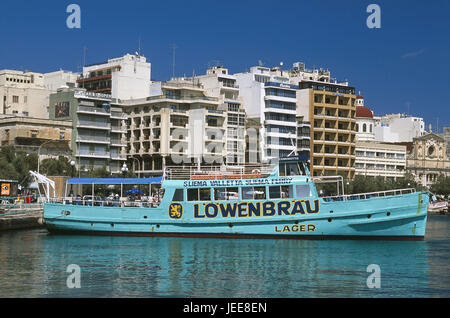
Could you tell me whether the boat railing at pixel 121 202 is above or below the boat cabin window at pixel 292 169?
below

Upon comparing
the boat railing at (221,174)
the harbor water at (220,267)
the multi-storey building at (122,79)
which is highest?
the multi-storey building at (122,79)

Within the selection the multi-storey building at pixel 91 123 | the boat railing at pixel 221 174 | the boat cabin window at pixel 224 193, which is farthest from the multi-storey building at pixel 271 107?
the boat cabin window at pixel 224 193

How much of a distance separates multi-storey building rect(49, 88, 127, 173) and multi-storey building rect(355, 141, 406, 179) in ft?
148

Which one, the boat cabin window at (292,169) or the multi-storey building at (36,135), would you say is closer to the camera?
the boat cabin window at (292,169)

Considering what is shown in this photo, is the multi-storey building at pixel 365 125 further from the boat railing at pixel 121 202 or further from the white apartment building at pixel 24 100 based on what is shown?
the boat railing at pixel 121 202

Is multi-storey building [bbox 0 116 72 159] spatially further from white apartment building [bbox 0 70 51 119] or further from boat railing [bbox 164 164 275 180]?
boat railing [bbox 164 164 275 180]

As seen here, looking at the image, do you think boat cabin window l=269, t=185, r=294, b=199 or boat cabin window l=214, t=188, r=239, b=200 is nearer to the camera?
boat cabin window l=269, t=185, r=294, b=199

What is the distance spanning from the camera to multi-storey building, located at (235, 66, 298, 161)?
10675 cm

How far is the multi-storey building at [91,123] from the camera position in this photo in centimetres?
9569

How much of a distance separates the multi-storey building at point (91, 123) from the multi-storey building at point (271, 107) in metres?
19.6

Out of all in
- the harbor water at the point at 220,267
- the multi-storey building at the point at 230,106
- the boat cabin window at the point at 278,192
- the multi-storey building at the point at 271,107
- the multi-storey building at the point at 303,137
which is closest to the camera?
the harbor water at the point at 220,267

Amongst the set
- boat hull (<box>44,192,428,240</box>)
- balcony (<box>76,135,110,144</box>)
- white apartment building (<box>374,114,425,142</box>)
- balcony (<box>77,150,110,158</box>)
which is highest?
white apartment building (<box>374,114,425,142</box>)

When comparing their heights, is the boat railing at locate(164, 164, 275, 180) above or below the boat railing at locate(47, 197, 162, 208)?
above

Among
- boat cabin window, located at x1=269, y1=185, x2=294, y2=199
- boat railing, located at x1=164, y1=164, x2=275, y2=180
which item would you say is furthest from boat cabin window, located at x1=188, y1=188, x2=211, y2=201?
boat cabin window, located at x1=269, y1=185, x2=294, y2=199
